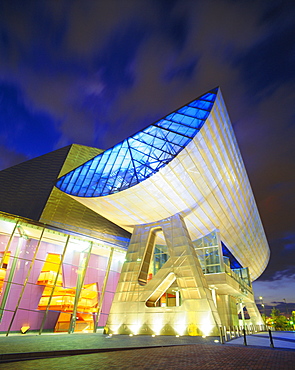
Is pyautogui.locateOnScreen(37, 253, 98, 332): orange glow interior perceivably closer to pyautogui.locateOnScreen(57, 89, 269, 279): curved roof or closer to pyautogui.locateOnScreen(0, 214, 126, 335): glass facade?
pyautogui.locateOnScreen(0, 214, 126, 335): glass facade

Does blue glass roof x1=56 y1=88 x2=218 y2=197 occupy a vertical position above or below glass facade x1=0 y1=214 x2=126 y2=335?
above

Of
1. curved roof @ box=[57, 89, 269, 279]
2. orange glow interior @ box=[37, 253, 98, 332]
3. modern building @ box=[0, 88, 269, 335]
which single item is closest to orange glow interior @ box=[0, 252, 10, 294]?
modern building @ box=[0, 88, 269, 335]

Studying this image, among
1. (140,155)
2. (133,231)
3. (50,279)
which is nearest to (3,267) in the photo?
(50,279)

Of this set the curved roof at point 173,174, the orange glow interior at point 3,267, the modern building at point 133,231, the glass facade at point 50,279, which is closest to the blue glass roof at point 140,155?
the curved roof at point 173,174

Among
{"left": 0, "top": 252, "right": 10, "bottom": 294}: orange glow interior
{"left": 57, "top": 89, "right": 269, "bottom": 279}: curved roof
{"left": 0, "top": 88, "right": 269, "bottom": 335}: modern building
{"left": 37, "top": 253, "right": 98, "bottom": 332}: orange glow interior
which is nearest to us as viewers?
{"left": 0, "top": 88, "right": 269, "bottom": 335}: modern building

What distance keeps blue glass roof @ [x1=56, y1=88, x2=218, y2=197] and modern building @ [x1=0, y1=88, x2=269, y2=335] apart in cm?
11

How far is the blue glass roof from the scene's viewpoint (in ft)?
62.0

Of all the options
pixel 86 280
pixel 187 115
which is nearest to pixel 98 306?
pixel 86 280

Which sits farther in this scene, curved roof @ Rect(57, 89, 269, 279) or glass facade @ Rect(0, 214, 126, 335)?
glass facade @ Rect(0, 214, 126, 335)

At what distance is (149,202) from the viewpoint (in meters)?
21.4

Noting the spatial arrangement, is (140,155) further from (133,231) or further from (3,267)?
(3,267)

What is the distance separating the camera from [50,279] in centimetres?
2306

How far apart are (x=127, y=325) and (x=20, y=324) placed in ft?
30.7

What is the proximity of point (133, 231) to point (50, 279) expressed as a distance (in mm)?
9269
